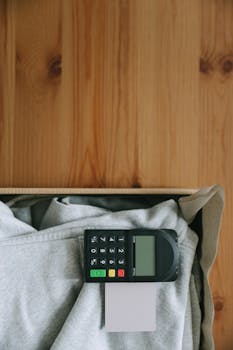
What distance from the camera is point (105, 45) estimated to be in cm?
69

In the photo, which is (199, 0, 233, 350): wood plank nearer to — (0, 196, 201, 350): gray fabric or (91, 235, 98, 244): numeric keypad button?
(0, 196, 201, 350): gray fabric

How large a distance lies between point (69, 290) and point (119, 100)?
1.06ft

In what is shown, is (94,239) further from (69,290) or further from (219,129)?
(219,129)

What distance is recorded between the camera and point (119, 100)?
692 mm

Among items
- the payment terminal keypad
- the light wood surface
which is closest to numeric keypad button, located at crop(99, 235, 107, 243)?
the payment terminal keypad

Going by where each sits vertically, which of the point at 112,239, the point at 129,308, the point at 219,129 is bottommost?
the point at 129,308

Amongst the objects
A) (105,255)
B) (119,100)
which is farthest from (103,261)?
(119,100)

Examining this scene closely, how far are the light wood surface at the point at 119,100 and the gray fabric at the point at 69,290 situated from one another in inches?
3.3

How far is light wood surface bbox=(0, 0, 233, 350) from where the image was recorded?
0.68 metres

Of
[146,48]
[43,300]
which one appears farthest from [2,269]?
[146,48]

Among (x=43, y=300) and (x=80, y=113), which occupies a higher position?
(x=80, y=113)

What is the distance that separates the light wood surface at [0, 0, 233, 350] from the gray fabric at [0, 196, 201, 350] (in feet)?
0.27

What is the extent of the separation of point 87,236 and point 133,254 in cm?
8

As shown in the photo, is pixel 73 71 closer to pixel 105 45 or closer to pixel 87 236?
pixel 105 45
